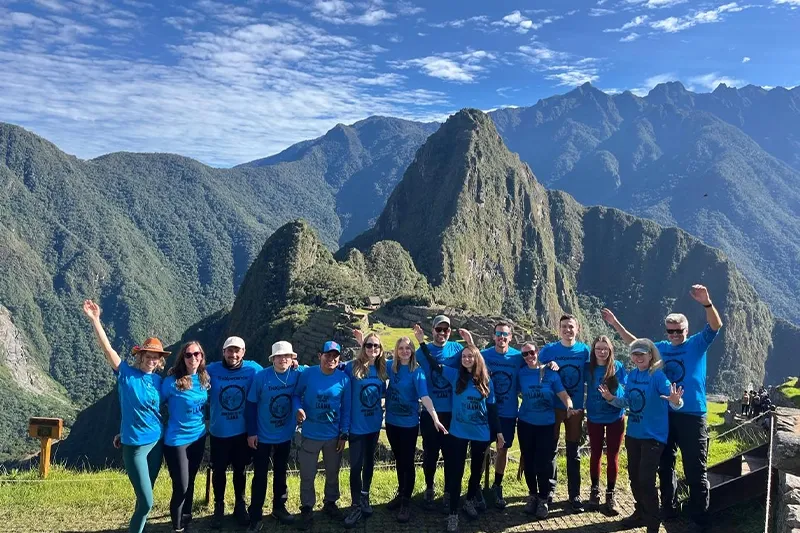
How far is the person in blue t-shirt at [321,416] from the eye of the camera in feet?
23.2

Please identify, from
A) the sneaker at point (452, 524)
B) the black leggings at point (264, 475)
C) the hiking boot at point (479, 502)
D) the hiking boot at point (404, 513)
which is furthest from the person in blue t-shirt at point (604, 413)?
the black leggings at point (264, 475)

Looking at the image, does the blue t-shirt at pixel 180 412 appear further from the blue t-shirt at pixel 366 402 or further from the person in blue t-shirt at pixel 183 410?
the blue t-shirt at pixel 366 402

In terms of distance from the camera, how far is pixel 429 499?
299 inches

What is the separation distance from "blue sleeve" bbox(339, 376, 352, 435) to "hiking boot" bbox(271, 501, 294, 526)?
4.12ft

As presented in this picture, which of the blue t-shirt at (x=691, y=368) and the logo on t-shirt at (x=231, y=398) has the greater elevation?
the blue t-shirt at (x=691, y=368)

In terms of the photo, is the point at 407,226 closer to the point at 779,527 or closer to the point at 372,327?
the point at 372,327

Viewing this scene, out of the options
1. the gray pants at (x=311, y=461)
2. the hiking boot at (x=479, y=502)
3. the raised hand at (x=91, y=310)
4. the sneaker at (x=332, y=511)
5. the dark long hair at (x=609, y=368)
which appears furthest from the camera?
the hiking boot at (x=479, y=502)

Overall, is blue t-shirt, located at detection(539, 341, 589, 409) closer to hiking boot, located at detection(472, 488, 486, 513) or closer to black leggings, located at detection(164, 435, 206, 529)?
hiking boot, located at detection(472, 488, 486, 513)

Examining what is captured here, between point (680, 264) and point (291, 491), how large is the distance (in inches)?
7262

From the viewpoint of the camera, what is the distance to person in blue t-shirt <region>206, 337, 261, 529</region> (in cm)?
696

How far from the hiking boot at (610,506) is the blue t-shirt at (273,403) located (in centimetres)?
441

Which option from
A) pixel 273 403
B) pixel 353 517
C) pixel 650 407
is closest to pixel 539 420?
pixel 650 407

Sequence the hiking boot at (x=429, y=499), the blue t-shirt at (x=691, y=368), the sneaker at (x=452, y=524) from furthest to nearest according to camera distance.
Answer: the hiking boot at (x=429, y=499) < the sneaker at (x=452, y=524) < the blue t-shirt at (x=691, y=368)

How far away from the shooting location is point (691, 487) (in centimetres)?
663
